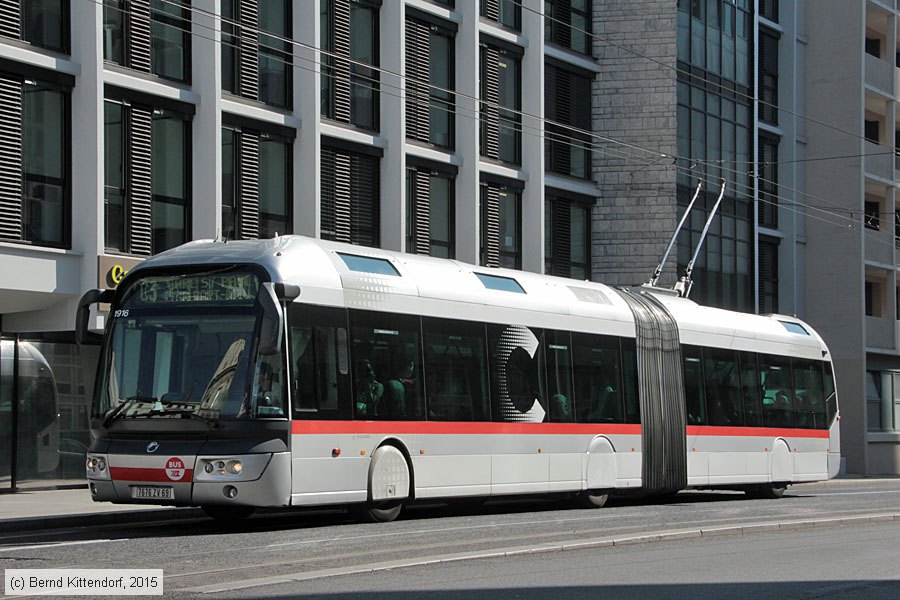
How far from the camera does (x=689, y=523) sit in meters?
18.7

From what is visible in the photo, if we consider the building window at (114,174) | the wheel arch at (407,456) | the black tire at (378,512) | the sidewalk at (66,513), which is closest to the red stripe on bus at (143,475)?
the sidewalk at (66,513)

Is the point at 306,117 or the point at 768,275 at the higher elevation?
the point at 306,117

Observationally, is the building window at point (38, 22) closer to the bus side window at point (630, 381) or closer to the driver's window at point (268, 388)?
the bus side window at point (630, 381)

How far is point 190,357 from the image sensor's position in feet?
52.2

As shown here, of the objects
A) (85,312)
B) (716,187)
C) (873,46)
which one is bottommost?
(85,312)

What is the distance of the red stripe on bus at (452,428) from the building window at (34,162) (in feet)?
30.1

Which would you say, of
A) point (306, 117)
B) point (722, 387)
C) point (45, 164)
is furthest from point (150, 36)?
point (722, 387)

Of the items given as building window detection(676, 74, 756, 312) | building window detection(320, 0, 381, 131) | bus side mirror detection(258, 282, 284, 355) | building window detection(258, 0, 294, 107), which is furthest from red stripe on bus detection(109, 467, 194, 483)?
building window detection(676, 74, 756, 312)

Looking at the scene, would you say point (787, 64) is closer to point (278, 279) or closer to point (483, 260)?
point (483, 260)

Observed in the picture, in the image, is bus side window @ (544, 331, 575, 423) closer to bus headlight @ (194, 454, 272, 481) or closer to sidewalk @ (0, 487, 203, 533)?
sidewalk @ (0, 487, 203, 533)

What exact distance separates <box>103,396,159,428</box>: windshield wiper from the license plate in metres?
0.85

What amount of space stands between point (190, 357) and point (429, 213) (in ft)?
64.7

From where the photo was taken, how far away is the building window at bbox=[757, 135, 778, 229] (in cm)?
5212

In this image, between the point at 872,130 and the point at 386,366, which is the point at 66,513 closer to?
the point at 386,366
